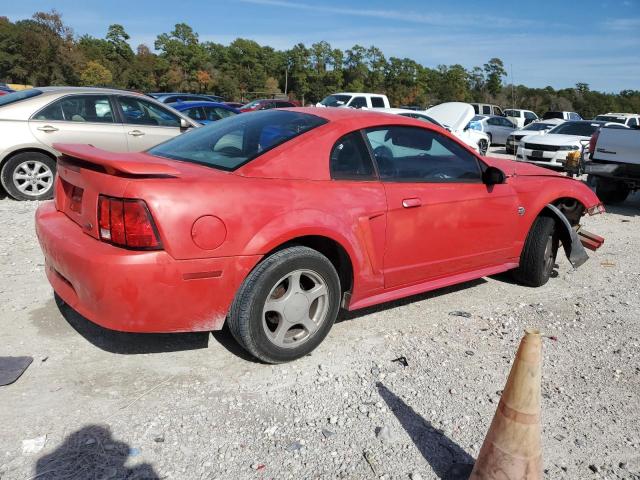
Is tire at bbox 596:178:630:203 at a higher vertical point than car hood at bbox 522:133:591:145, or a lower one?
lower

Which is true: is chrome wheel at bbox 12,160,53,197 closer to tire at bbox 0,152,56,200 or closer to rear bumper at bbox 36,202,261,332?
tire at bbox 0,152,56,200

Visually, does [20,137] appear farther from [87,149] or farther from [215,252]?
[215,252]

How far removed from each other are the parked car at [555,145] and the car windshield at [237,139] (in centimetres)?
1263

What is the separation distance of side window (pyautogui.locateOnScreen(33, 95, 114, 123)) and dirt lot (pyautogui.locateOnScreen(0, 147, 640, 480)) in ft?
12.1

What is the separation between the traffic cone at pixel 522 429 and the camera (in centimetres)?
222

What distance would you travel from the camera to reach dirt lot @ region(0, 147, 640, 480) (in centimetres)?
244

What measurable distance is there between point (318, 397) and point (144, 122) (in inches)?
248

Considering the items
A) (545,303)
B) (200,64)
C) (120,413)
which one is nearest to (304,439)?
(120,413)

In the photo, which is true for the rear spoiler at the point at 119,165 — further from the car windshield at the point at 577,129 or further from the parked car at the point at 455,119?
Answer: the car windshield at the point at 577,129

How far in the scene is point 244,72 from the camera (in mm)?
75625

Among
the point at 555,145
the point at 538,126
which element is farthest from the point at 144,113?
the point at 538,126

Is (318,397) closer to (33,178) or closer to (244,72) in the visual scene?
(33,178)

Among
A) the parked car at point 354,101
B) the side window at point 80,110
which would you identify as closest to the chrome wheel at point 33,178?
the side window at point 80,110

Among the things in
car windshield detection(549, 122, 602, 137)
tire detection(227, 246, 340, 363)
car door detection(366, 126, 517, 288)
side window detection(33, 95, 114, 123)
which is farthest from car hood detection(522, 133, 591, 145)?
tire detection(227, 246, 340, 363)
